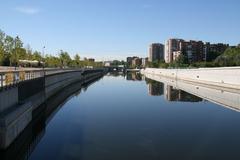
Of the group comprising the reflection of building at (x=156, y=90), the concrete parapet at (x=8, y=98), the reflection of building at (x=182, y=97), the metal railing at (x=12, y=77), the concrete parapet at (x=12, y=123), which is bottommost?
the reflection of building at (x=156, y=90)

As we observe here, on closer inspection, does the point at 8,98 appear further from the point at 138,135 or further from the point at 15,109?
the point at 138,135

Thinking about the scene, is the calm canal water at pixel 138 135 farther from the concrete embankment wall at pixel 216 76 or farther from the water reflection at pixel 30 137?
the concrete embankment wall at pixel 216 76

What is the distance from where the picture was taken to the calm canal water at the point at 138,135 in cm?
1941

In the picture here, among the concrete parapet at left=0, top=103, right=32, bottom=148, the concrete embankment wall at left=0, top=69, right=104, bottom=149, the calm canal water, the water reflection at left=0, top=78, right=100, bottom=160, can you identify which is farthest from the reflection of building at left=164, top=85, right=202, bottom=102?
the concrete parapet at left=0, top=103, right=32, bottom=148

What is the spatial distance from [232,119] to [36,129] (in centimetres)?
1739

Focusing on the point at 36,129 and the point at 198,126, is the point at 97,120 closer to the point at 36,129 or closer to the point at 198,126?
the point at 36,129

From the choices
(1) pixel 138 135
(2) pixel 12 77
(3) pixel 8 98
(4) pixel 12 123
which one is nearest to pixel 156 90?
(1) pixel 138 135

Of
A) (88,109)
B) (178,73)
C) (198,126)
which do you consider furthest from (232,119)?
(178,73)

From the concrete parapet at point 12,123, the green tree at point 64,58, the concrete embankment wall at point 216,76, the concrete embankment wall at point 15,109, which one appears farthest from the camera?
the green tree at point 64,58

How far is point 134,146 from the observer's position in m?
21.0

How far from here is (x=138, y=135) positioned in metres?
24.3

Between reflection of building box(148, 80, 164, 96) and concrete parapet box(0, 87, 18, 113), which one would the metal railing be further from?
reflection of building box(148, 80, 164, 96)

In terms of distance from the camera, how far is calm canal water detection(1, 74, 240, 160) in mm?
19406

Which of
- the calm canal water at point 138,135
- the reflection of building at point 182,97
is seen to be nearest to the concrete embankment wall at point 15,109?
the calm canal water at point 138,135
